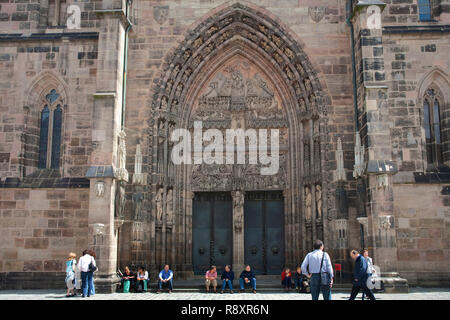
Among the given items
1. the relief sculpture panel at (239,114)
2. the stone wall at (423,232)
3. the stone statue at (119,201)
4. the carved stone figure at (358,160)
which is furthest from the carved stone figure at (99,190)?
the stone wall at (423,232)

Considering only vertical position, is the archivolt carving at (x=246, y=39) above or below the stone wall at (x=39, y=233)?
above

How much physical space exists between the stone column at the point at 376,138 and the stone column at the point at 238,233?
14.6ft

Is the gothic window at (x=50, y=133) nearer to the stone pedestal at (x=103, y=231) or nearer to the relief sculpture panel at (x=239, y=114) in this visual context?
the stone pedestal at (x=103, y=231)

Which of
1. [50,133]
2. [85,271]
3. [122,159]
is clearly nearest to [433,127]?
[122,159]

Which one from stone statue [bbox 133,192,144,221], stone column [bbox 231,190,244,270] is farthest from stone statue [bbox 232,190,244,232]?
stone statue [bbox 133,192,144,221]

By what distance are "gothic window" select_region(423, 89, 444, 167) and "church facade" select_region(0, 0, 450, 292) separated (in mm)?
47

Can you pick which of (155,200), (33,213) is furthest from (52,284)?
(155,200)

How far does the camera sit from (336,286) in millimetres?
15156

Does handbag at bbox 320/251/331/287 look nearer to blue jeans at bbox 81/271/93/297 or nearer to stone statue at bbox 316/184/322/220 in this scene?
blue jeans at bbox 81/271/93/297

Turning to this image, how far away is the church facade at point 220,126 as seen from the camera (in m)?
15.8

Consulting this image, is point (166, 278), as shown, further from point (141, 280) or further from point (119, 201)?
point (119, 201)

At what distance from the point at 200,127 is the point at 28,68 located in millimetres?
6505

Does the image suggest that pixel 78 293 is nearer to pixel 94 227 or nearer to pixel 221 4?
pixel 94 227

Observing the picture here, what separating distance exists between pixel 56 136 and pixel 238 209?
7044mm
